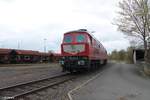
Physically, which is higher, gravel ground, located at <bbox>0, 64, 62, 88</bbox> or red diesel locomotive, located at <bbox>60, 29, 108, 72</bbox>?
Answer: red diesel locomotive, located at <bbox>60, 29, 108, 72</bbox>

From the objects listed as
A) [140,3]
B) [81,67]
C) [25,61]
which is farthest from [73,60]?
[25,61]

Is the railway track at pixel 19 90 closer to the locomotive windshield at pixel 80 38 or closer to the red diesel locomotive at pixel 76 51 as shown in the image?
the red diesel locomotive at pixel 76 51

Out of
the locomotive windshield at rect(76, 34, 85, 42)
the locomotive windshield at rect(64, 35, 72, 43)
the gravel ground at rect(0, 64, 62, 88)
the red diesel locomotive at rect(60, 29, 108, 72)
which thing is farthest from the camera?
the locomotive windshield at rect(64, 35, 72, 43)

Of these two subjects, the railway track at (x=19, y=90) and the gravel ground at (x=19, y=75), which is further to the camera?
the gravel ground at (x=19, y=75)

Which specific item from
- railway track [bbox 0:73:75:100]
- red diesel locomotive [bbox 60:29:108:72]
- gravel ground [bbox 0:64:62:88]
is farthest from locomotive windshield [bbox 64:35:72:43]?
railway track [bbox 0:73:75:100]

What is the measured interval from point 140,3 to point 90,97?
22.4 metres

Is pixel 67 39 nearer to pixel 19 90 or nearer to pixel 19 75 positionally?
pixel 19 75

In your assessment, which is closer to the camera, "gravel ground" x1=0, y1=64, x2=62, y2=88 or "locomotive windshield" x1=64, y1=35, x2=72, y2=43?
"gravel ground" x1=0, y1=64, x2=62, y2=88

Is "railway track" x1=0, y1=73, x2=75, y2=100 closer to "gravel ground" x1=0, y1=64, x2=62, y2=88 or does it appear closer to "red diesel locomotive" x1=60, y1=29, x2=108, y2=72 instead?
"gravel ground" x1=0, y1=64, x2=62, y2=88

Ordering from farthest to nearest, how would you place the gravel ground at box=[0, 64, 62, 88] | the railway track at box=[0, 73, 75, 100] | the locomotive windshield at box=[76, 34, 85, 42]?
1. the locomotive windshield at box=[76, 34, 85, 42]
2. the gravel ground at box=[0, 64, 62, 88]
3. the railway track at box=[0, 73, 75, 100]

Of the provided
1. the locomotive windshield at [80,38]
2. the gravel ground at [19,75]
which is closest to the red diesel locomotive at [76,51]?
the locomotive windshield at [80,38]

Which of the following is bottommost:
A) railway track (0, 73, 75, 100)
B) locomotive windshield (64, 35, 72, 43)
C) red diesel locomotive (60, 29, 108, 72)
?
railway track (0, 73, 75, 100)

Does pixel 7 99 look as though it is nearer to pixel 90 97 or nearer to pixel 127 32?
pixel 90 97

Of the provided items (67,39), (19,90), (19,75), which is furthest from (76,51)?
(19,90)
